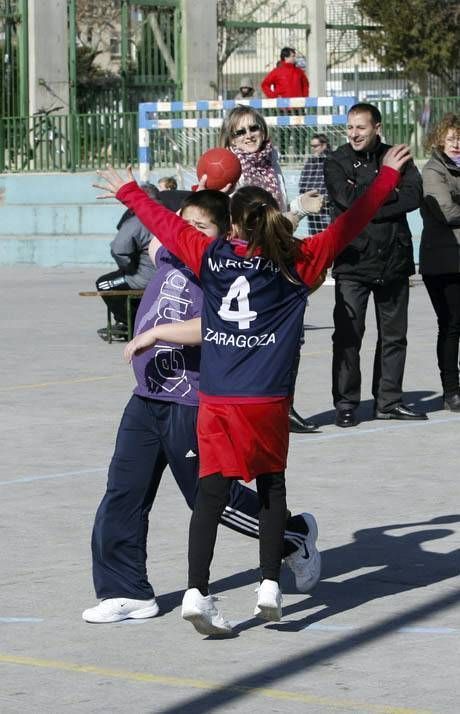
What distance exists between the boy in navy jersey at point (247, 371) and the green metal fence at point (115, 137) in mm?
17097

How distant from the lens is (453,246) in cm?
1108

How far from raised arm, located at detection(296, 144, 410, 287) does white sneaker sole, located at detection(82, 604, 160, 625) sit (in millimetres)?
1304

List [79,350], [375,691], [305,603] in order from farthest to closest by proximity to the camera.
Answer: [79,350]
[305,603]
[375,691]

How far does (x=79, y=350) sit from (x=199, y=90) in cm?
2050

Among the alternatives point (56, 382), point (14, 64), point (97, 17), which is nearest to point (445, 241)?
point (56, 382)

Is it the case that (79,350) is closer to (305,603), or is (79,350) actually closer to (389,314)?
(389,314)

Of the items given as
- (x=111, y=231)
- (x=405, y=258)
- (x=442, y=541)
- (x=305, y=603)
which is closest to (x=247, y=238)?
(x=305, y=603)

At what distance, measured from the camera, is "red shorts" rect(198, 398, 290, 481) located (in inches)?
227

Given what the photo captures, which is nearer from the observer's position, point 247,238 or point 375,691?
point 375,691

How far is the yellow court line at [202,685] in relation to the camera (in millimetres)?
4977

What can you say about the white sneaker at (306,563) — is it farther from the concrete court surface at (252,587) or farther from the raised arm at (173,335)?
the raised arm at (173,335)

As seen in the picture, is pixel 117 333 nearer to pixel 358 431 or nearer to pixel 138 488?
pixel 358 431

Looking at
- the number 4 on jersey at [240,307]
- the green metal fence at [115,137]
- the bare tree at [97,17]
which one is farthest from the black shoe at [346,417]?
the bare tree at [97,17]

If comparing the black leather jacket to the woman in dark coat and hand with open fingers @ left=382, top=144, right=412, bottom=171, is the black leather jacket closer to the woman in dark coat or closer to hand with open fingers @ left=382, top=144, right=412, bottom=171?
the woman in dark coat
